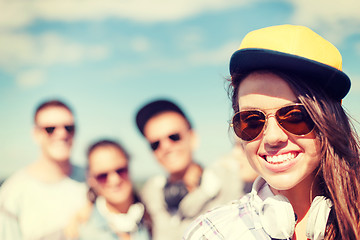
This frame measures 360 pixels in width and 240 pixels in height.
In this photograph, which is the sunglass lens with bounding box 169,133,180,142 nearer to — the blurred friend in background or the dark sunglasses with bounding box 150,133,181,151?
the dark sunglasses with bounding box 150,133,181,151

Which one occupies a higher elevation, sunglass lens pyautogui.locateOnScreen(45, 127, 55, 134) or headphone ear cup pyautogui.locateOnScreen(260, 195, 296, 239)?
sunglass lens pyautogui.locateOnScreen(45, 127, 55, 134)

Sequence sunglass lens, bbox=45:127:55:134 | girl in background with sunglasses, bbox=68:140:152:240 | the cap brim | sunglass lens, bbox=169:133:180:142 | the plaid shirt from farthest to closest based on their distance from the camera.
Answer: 1. sunglass lens, bbox=45:127:55:134
2. sunglass lens, bbox=169:133:180:142
3. girl in background with sunglasses, bbox=68:140:152:240
4. the plaid shirt
5. the cap brim

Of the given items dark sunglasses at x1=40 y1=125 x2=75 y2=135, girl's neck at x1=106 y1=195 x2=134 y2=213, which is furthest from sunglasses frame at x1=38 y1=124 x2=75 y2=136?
girl's neck at x1=106 y1=195 x2=134 y2=213

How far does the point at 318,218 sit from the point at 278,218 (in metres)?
0.12

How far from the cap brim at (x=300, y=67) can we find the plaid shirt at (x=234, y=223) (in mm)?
394

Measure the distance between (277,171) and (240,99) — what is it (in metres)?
0.26

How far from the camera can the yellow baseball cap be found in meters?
1.05

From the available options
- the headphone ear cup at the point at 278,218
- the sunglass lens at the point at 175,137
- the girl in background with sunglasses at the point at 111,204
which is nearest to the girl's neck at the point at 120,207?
the girl in background with sunglasses at the point at 111,204

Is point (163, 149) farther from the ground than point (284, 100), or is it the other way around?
point (284, 100)

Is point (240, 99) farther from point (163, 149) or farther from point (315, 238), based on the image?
point (163, 149)

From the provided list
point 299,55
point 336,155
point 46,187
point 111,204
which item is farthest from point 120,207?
point 299,55

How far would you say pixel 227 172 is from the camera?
11.2ft

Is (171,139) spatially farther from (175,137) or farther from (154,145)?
(154,145)

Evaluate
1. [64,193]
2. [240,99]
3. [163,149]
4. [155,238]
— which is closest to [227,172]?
[163,149]
